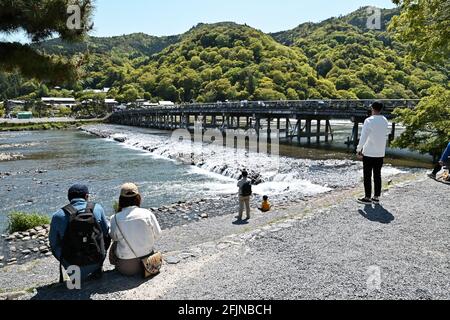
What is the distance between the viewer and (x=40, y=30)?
5.62 meters

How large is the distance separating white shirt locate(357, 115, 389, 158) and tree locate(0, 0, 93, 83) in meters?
5.38

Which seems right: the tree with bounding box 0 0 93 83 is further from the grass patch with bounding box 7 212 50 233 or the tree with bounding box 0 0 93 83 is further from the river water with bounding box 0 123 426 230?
the river water with bounding box 0 123 426 230

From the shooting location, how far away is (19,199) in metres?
16.7

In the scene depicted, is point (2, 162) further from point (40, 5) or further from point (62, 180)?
point (40, 5)

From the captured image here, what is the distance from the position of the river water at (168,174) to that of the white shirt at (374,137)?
7346 mm

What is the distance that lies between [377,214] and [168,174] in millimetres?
16525

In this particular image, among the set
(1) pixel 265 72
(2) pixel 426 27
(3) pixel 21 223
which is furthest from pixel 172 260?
(1) pixel 265 72

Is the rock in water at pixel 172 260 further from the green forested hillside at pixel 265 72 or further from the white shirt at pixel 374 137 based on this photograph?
the green forested hillside at pixel 265 72

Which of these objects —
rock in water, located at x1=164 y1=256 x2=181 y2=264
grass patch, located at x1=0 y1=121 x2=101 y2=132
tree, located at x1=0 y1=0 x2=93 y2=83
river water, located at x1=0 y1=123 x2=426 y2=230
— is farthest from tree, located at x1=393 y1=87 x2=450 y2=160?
grass patch, located at x1=0 y1=121 x2=101 y2=132

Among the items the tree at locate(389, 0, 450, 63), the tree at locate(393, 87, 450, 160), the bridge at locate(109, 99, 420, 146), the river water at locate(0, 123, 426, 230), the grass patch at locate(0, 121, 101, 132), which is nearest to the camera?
the tree at locate(389, 0, 450, 63)

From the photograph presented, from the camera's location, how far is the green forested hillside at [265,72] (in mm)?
105750

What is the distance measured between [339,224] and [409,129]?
51.6 feet

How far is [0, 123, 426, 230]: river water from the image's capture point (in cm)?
1638
